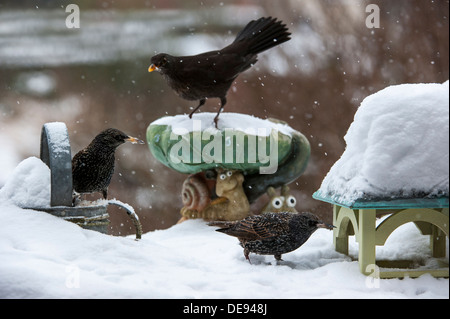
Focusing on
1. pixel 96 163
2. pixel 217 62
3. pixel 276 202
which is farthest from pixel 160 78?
pixel 96 163

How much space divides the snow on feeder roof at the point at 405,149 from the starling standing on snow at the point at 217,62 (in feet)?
4.23

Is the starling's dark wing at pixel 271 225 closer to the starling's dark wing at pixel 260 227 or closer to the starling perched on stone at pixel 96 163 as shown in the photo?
the starling's dark wing at pixel 260 227

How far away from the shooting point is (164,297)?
129cm

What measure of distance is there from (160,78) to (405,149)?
8.77 ft

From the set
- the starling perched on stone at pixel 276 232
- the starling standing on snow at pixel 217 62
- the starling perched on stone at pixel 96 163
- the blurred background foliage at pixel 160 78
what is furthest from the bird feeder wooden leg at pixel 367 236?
the blurred background foliage at pixel 160 78

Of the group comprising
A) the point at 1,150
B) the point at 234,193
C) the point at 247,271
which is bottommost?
the point at 247,271

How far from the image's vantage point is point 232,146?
9.60 feet

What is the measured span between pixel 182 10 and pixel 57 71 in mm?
1008

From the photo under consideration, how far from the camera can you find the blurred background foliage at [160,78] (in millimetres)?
3391

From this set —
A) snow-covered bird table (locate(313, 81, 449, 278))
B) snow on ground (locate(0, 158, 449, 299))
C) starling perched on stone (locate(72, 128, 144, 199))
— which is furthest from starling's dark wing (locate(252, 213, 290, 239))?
starling perched on stone (locate(72, 128, 144, 199))
